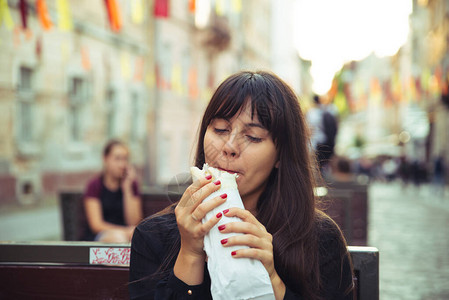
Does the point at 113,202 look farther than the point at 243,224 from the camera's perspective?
Yes

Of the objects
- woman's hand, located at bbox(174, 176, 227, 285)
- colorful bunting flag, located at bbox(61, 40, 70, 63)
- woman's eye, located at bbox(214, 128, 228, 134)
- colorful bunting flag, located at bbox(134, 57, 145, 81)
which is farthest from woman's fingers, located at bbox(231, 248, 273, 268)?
colorful bunting flag, located at bbox(134, 57, 145, 81)

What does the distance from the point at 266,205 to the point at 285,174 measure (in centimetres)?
12

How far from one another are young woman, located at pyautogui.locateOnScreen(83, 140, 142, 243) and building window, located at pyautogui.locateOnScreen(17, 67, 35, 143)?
9.34 metres

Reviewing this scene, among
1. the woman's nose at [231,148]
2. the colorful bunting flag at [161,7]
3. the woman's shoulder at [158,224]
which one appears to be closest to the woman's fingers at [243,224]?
the woman's nose at [231,148]

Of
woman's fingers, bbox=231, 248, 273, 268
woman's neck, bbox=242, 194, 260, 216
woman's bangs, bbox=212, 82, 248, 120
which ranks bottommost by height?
woman's fingers, bbox=231, 248, 273, 268

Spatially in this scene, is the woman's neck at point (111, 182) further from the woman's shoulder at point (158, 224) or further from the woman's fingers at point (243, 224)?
the woman's fingers at point (243, 224)

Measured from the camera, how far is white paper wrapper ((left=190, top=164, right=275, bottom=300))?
1521mm

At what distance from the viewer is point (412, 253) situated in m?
8.34

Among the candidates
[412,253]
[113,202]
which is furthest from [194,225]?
[412,253]

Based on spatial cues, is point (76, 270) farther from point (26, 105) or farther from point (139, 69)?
point (139, 69)

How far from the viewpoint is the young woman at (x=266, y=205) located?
184cm

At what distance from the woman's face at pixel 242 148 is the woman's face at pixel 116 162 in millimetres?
3484

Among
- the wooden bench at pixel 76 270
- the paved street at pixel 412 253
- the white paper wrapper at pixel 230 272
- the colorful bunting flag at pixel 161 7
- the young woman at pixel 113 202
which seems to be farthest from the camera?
the colorful bunting flag at pixel 161 7

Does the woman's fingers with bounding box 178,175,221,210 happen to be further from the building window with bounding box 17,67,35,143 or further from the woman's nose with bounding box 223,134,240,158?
the building window with bounding box 17,67,35,143
